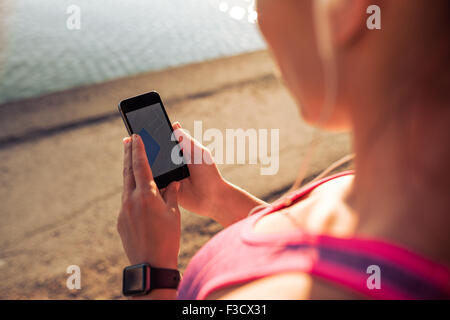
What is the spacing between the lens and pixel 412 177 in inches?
17.2

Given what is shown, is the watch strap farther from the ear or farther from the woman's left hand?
the ear

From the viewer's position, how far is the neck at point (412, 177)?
41cm

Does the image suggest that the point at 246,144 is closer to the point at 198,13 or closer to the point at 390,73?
the point at 390,73

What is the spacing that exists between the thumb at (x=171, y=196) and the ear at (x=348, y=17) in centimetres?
52

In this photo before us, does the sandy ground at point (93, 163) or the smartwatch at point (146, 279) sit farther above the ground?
the sandy ground at point (93, 163)

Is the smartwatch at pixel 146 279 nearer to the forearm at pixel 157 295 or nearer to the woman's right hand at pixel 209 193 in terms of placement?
the forearm at pixel 157 295

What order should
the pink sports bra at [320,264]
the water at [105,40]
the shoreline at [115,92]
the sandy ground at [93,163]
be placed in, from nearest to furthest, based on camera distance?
the pink sports bra at [320,264] → the sandy ground at [93,163] → the shoreline at [115,92] → the water at [105,40]

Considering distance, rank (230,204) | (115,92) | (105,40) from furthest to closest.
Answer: (105,40) → (115,92) → (230,204)

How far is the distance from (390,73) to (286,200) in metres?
0.33

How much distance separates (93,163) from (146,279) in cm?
154

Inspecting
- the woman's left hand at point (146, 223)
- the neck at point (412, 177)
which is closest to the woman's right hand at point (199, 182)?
the woman's left hand at point (146, 223)

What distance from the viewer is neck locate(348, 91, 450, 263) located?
41cm

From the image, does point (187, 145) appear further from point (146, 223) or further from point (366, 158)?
point (366, 158)

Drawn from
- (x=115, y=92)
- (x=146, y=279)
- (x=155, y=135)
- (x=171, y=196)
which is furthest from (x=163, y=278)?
(x=115, y=92)
